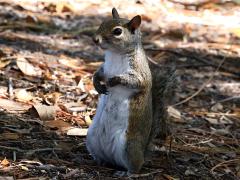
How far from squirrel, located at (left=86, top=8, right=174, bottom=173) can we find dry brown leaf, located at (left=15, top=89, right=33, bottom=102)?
32.3 inches

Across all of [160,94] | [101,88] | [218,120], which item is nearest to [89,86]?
[218,120]

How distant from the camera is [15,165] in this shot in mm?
2908

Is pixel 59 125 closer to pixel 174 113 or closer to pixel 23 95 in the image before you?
pixel 23 95

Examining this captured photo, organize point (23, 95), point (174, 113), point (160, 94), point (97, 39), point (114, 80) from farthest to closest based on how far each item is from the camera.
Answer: point (174, 113)
point (23, 95)
point (160, 94)
point (114, 80)
point (97, 39)

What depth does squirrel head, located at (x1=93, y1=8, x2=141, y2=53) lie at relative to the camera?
289cm

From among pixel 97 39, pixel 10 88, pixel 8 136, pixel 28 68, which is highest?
pixel 97 39

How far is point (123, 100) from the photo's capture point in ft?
9.95

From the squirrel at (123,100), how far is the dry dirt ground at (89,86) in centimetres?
12

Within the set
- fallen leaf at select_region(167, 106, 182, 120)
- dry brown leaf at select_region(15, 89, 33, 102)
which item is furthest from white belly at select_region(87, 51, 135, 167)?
fallen leaf at select_region(167, 106, 182, 120)

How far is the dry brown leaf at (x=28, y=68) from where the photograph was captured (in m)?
4.24

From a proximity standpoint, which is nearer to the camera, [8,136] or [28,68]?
[8,136]

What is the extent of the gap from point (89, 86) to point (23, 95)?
65 cm

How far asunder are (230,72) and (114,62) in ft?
8.32

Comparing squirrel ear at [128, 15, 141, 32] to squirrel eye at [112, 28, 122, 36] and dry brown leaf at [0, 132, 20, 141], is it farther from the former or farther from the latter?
dry brown leaf at [0, 132, 20, 141]
